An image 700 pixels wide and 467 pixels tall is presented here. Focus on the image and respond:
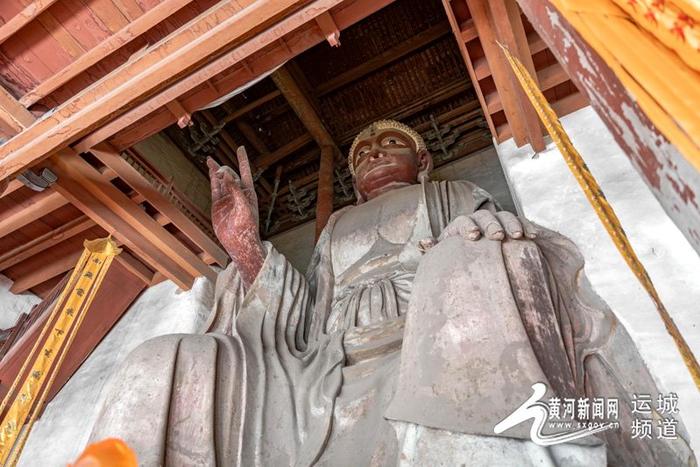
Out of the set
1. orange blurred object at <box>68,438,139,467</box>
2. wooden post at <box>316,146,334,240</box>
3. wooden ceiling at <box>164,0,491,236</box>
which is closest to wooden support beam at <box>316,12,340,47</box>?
wooden post at <box>316,146,334,240</box>

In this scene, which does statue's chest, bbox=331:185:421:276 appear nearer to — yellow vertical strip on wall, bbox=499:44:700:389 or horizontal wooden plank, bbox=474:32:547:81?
horizontal wooden plank, bbox=474:32:547:81

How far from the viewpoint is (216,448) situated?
1.45 metres

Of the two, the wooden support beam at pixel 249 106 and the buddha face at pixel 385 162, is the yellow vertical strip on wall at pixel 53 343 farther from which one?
the wooden support beam at pixel 249 106

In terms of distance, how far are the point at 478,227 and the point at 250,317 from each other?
3.25 ft

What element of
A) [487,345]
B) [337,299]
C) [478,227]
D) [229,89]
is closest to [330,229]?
[337,299]

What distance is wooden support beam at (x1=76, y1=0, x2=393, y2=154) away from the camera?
2.24 meters

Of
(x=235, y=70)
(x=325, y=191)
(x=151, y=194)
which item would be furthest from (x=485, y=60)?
(x=151, y=194)

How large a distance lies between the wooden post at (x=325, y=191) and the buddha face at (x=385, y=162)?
700 mm

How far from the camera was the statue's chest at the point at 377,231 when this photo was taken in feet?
8.02

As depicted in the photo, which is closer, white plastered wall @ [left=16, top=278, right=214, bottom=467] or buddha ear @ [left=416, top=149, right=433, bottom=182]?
white plastered wall @ [left=16, top=278, right=214, bottom=467]

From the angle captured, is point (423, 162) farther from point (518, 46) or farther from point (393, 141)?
point (518, 46)

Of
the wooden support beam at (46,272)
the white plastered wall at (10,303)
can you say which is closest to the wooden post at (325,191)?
the wooden support beam at (46,272)

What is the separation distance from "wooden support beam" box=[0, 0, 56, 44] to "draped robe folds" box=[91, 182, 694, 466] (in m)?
1.49

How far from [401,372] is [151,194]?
81.6 inches
